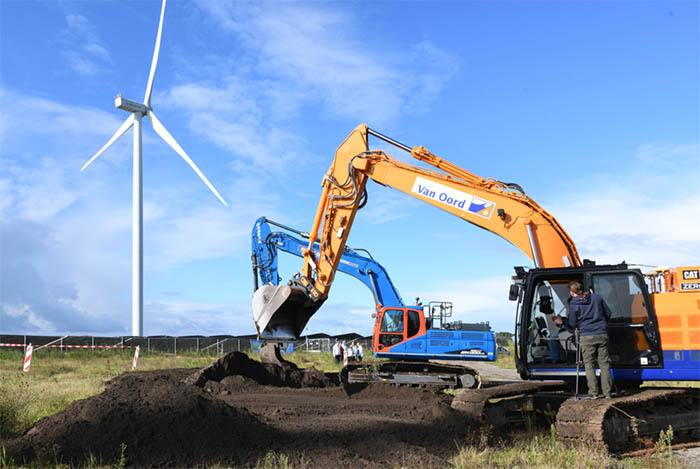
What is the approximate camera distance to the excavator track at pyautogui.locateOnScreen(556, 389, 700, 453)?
8.12 meters

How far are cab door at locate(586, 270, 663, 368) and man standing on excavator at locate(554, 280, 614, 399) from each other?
1.57 feet

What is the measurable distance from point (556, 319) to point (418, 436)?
2.73m

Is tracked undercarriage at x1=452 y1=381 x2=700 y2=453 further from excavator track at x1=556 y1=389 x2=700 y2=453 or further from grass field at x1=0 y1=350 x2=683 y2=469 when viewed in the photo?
grass field at x1=0 y1=350 x2=683 y2=469

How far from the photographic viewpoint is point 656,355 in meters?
9.16

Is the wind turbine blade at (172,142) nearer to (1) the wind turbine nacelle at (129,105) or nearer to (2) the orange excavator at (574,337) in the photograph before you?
(1) the wind turbine nacelle at (129,105)

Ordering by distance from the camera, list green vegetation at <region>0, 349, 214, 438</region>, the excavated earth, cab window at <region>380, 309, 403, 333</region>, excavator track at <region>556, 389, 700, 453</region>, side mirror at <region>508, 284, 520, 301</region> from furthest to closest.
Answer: cab window at <region>380, 309, 403, 333</region>, green vegetation at <region>0, 349, 214, 438</region>, side mirror at <region>508, 284, 520, 301</region>, excavator track at <region>556, 389, 700, 453</region>, the excavated earth

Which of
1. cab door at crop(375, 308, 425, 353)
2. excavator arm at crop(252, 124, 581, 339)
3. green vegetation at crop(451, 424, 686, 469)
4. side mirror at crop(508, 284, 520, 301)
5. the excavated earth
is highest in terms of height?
excavator arm at crop(252, 124, 581, 339)

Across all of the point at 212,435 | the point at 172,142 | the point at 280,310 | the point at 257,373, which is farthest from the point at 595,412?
the point at 172,142

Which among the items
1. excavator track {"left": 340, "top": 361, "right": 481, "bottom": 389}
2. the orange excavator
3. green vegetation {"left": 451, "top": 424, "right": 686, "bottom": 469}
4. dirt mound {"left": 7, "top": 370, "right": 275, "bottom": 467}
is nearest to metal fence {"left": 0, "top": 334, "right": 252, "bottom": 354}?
excavator track {"left": 340, "top": 361, "right": 481, "bottom": 389}

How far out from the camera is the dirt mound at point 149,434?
25.0 ft

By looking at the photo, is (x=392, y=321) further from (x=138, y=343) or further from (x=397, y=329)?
(x=138, y=343)

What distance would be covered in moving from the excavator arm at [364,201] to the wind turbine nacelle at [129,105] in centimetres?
2228

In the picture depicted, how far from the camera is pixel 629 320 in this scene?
9.34 metres

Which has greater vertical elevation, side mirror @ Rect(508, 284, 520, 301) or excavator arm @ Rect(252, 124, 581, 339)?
excavator arm @ Rect(252, 124, 581, 339)
